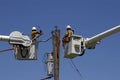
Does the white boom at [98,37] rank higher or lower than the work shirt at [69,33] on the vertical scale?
lower

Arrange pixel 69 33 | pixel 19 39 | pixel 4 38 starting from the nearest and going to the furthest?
pixel 4 38
pixel 19 39
pixel 69 33

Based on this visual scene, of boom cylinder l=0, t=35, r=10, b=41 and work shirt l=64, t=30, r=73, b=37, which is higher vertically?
work shirt l=64, t=30, r=73, b=37

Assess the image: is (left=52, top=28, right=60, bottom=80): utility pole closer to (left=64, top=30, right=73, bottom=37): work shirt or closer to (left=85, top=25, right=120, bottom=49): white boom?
(left=64, top=30, right=73, bottom=37): work shirt

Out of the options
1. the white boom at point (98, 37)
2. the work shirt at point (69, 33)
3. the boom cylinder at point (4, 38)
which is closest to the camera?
the white boom at point (98, 37)

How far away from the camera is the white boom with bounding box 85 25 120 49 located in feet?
55.6

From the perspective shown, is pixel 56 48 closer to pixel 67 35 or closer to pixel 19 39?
pixel 67 35

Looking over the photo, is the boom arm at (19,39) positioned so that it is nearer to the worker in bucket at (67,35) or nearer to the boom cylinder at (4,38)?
the boom cylinder at (4,38)

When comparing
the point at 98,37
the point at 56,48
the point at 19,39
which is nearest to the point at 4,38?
the point at 19,39

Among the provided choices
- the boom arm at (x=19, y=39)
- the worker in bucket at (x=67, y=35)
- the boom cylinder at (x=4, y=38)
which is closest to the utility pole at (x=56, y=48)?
the worker in bucket at (x=67, y=35)

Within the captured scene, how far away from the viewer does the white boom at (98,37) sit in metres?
16.9

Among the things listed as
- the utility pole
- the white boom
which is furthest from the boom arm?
the white boom

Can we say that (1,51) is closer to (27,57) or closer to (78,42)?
(27,57)

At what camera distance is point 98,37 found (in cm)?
1748

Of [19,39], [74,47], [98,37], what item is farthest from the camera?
[19,39]
